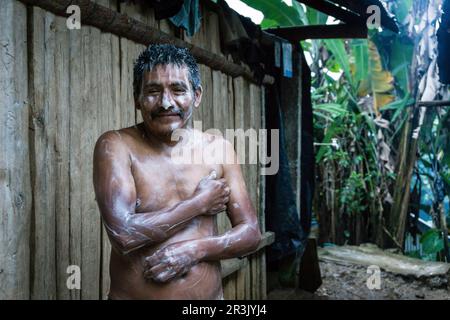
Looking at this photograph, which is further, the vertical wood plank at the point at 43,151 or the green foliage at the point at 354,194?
the green foliage at the point at 354,194

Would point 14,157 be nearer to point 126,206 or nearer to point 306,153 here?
point 126,206

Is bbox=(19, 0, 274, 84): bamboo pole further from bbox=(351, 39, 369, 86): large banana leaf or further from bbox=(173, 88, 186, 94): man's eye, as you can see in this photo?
bbox=(351, 39, 369, 86): large banana leaf

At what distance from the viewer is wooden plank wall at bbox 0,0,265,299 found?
1.84 m

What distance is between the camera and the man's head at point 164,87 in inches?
65.2

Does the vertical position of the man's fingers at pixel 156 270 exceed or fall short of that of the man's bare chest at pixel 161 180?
it falls short

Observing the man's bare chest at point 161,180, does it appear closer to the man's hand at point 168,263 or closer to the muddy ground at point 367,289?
the man's hand at point 168,263

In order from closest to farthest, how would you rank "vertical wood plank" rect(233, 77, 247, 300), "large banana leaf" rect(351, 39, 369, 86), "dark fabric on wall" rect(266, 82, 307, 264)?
"vertical wood plank" rect(233, 77, 247, 300) < "dark fabric on wall" rect(266, 82, 307, 264) < "large banana leaf" rect(351, 39, 369, 86)

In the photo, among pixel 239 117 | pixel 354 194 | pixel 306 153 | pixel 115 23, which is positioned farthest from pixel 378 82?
pixel 115 23

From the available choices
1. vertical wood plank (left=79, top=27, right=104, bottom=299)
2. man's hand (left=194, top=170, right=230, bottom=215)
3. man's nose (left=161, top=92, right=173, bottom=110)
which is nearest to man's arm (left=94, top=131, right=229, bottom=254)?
man's hand (left=194, top=170, right=230, bottom=215)

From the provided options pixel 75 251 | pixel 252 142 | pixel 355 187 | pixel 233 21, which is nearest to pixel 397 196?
pixel 355 187

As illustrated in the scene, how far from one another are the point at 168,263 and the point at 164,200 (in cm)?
27

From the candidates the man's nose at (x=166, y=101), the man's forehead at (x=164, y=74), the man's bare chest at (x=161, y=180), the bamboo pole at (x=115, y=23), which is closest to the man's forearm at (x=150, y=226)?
the man's bare chest at (x=161, y=180)

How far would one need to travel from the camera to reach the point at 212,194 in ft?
5.55

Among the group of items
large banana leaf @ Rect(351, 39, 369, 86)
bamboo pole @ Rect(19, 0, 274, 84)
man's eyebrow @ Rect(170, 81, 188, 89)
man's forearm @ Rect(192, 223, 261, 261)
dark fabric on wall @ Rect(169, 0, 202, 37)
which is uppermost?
large banana leaf @ Rect(351, 39, 369, 86)
